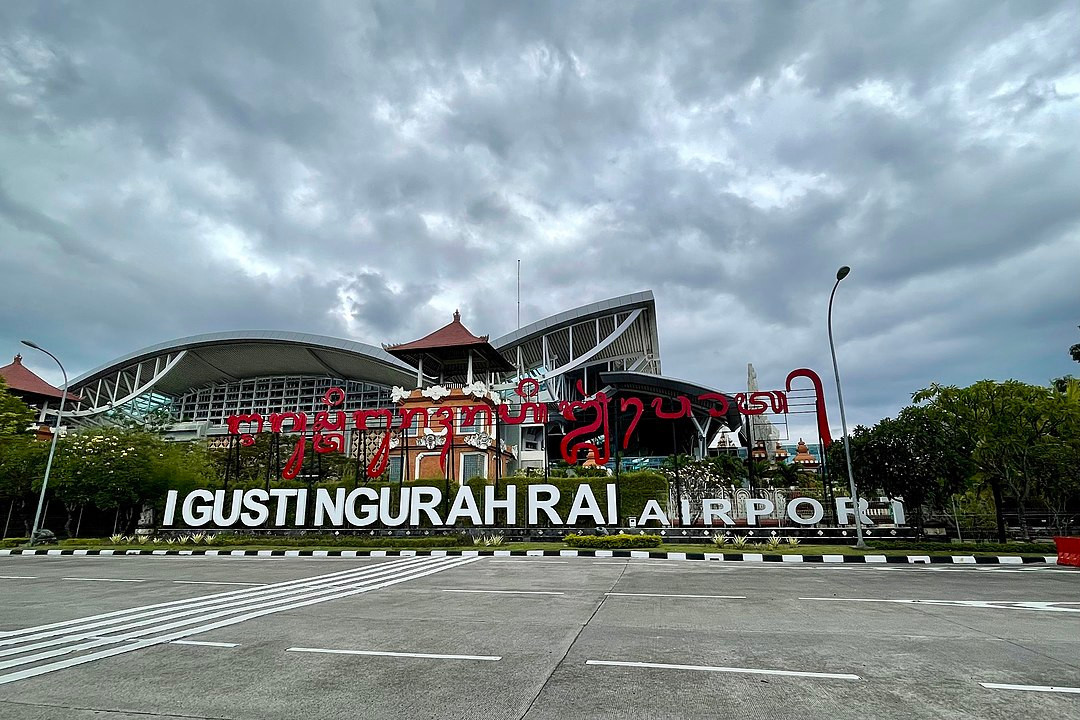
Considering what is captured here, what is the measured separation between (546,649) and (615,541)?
16.6 m

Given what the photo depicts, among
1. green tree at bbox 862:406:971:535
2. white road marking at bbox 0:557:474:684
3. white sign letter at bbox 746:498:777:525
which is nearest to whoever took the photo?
white road marking at bbox 0:557:474:684

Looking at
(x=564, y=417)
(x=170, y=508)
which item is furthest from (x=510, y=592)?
(x=170, y=508)

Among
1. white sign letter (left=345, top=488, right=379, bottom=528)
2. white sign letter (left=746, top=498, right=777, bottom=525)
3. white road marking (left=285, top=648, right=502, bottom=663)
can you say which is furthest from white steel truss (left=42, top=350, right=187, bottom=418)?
white road marking (left=285, top=648, right=502, bottom=663)

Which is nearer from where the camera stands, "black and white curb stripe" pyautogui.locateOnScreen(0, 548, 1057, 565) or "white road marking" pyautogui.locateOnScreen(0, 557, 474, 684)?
"white road marking" pyautogui.locateOnScreen(0, 557, 474, 684)

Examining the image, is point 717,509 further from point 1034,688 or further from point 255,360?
point 255,360

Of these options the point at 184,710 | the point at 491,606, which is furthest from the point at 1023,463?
the point at 184,710

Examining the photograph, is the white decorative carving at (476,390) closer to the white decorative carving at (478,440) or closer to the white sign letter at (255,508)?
the white decorative carving at (478,440)

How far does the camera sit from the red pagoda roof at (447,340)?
41.1m

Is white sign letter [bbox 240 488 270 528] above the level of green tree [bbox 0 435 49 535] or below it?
below

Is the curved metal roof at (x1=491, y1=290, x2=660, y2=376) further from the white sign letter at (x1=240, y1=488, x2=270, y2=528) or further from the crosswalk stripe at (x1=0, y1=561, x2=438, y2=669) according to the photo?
the crosswalk stripe at (x1=0, y1=561, x2=438, y2=669)

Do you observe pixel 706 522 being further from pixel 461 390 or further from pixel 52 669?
pixel 52 669

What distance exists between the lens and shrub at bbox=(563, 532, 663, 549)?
22.0m

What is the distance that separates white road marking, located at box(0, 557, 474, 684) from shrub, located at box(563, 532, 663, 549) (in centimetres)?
833

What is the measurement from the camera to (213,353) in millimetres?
59344
